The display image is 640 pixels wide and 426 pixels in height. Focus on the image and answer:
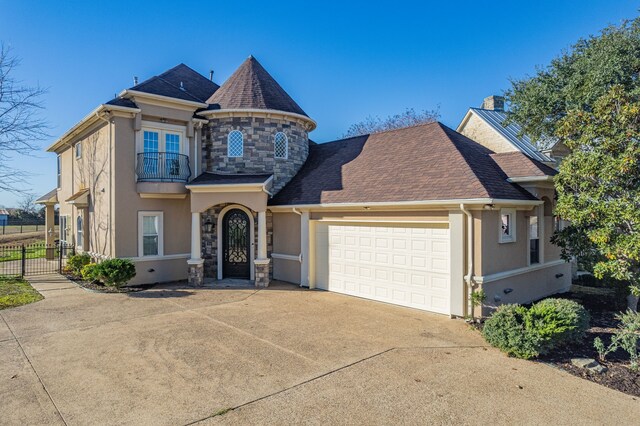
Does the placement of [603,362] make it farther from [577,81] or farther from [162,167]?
[162,167]

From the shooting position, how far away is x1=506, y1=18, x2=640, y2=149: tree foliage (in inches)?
419

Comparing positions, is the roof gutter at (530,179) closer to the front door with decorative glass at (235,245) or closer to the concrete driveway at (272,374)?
the concrete driveway at (272,374)

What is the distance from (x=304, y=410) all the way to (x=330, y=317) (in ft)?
14.6

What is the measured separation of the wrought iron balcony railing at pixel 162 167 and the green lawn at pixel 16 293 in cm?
488

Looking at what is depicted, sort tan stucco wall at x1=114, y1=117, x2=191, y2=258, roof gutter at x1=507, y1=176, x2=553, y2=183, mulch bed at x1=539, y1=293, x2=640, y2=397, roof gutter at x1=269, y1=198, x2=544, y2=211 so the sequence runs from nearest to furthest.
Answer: mulch bed at x1=539, y1=293, x2=640, y2=397 → roof gutter at x1=269, y1=198, x2=544, y2=211 → roof gutter at x1=507, y1=176, x2=553, y2=183 → tan stucco wall at x1=114, y1=117, x2=191, y2=258

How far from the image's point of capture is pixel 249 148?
46.9ft

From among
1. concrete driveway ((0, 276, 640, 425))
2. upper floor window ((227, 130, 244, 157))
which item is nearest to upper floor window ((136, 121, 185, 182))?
upper floor window ((227, 130, 244, 157))

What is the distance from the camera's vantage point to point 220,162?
47.3 feet

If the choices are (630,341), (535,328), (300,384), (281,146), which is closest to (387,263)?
(535,328)

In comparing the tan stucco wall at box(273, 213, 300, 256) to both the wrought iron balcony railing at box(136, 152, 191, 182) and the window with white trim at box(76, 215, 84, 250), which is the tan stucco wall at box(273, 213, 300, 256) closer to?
the wrought iron balcony railing at box(136, 152, 191, 182)

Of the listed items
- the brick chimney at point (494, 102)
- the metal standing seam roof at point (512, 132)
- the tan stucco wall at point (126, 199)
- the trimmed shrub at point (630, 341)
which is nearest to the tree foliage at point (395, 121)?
the brick chimney at point (494, 102)

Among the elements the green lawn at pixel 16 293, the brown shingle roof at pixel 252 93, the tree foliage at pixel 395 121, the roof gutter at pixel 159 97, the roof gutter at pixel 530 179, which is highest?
the tree foliage at pixel 395 121

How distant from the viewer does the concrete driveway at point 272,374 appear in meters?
4.78

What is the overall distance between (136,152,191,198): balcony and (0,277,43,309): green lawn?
4.53 m
